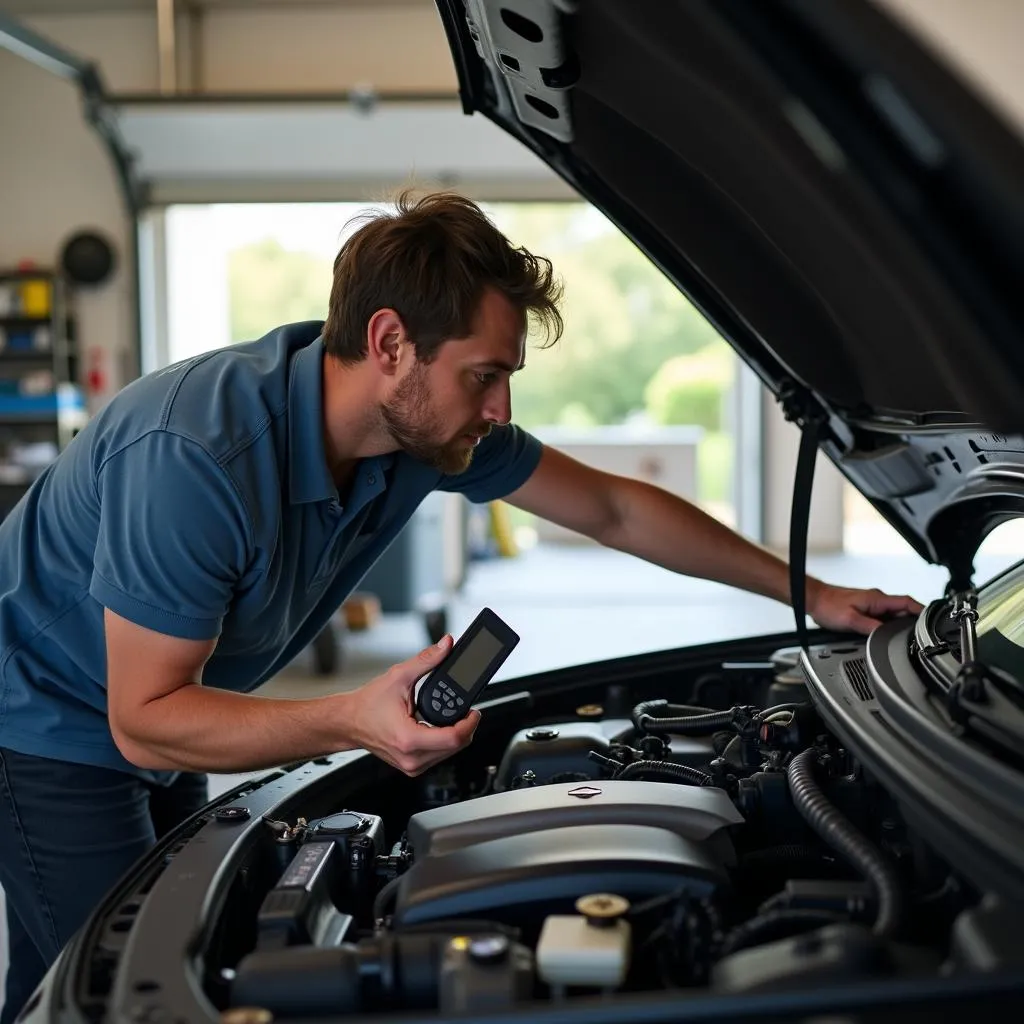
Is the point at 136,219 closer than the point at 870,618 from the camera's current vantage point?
No

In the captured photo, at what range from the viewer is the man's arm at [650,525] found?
6.34ft

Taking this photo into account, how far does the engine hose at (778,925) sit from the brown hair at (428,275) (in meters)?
0.86

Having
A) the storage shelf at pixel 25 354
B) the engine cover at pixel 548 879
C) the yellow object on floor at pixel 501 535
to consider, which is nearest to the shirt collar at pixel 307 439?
the engine cover at pixel 548 879

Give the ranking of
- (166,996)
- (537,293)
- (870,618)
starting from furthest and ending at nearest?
(870,618), (537,293), (166,996)

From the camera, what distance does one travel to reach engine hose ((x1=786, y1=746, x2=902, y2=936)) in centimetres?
98

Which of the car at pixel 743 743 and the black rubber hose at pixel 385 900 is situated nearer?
the car at pixel 743 743

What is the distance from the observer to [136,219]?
7.89m

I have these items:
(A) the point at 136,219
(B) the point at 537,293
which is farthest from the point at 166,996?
(A) the point at 136,219

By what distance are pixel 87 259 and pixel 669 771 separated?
7.70m

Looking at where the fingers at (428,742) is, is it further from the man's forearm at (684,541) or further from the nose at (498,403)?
the man's forearm at (684,541)

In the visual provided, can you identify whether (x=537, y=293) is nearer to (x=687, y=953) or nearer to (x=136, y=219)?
(x=687, y=953)

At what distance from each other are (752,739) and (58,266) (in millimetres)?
7875

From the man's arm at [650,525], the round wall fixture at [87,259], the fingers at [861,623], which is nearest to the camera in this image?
the fingers at [861,623]

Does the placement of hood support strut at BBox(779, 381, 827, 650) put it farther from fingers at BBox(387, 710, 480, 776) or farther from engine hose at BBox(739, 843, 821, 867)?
fingers at BBox(387, 710, 480, 776)
